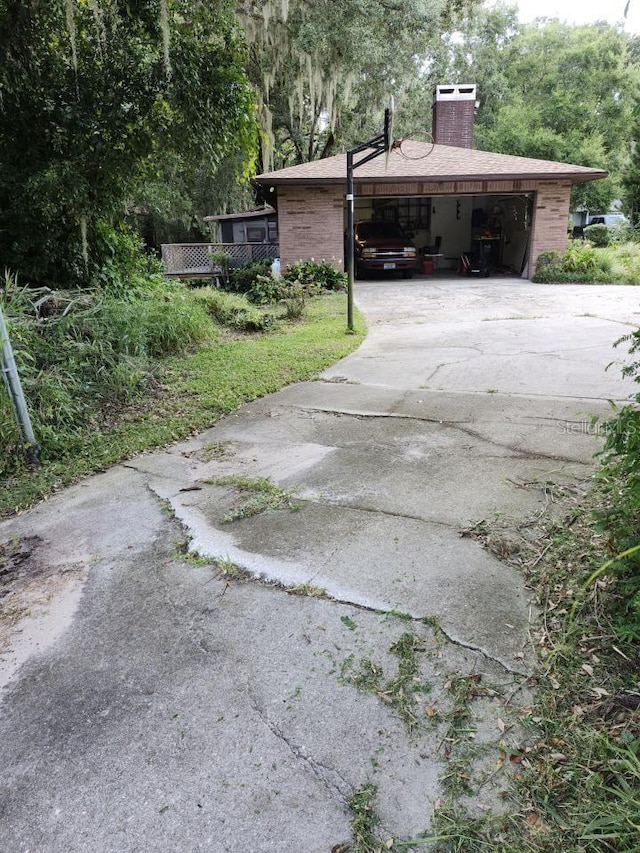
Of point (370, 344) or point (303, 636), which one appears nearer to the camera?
point (303, 636)

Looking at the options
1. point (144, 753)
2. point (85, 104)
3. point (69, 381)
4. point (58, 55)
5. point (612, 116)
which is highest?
point (612, 116)

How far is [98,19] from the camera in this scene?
18.8 ft

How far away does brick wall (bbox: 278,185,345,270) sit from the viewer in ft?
51.9

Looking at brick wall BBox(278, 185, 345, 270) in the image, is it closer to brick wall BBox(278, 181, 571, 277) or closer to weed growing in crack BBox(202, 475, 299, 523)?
brick wall BBox(278, 181, 571, 277)

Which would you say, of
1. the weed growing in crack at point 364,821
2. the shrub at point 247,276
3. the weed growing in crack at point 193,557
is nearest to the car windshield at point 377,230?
the shrub at point 247,276

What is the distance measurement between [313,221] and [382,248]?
7.79 ft

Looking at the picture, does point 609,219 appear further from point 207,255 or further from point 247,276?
point 247,276

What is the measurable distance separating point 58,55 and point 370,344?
5198 mm

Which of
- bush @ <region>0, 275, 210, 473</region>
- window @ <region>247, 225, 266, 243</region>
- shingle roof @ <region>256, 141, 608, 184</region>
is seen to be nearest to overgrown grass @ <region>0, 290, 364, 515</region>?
bush @ <region>0, 275, 210, 473</region>

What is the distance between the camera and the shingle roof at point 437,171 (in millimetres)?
15352

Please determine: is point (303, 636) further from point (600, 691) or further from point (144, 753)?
point (600, 691)

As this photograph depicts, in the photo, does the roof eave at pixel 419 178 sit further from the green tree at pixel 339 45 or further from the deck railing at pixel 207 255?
the deck railing at pixel 207 255

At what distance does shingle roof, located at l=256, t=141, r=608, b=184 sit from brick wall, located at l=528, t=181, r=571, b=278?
401 millimetres

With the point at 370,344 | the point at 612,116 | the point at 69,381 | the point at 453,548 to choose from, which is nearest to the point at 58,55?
the point at 69,381
